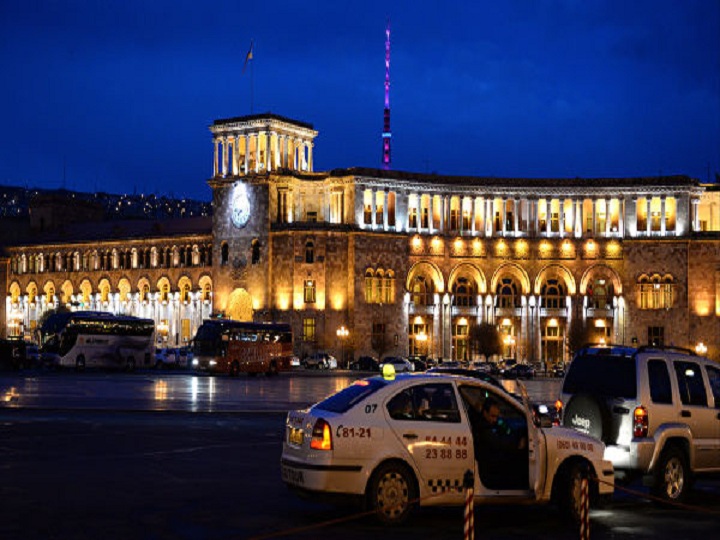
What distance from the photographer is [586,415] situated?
52.2ft

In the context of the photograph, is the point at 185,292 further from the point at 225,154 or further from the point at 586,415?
the point at 586,415

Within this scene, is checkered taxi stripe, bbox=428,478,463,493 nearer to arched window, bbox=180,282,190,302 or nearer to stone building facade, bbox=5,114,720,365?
stone building facade, bbox=5,114,720,365

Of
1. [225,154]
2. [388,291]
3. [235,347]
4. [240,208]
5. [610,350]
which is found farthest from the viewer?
[225,154]

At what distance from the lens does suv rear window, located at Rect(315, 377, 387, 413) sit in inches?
526

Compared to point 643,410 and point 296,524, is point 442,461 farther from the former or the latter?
point 643,410

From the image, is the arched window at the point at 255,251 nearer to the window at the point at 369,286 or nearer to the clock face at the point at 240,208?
the clock face at the point at 240,208

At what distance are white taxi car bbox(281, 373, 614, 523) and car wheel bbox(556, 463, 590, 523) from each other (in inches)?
0.5

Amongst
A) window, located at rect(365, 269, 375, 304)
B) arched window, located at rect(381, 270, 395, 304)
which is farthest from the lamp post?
arched window, located at rect(381, 270, 395, 304)

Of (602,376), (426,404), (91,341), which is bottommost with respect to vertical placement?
(426,404)

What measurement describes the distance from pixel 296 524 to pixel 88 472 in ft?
17.4

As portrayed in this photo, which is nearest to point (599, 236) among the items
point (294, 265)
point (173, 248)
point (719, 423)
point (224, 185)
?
point (294, 265)

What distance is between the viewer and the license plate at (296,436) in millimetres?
13328

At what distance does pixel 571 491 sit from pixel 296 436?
3.53 meters

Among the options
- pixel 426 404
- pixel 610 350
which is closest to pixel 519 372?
pixel 610 350
